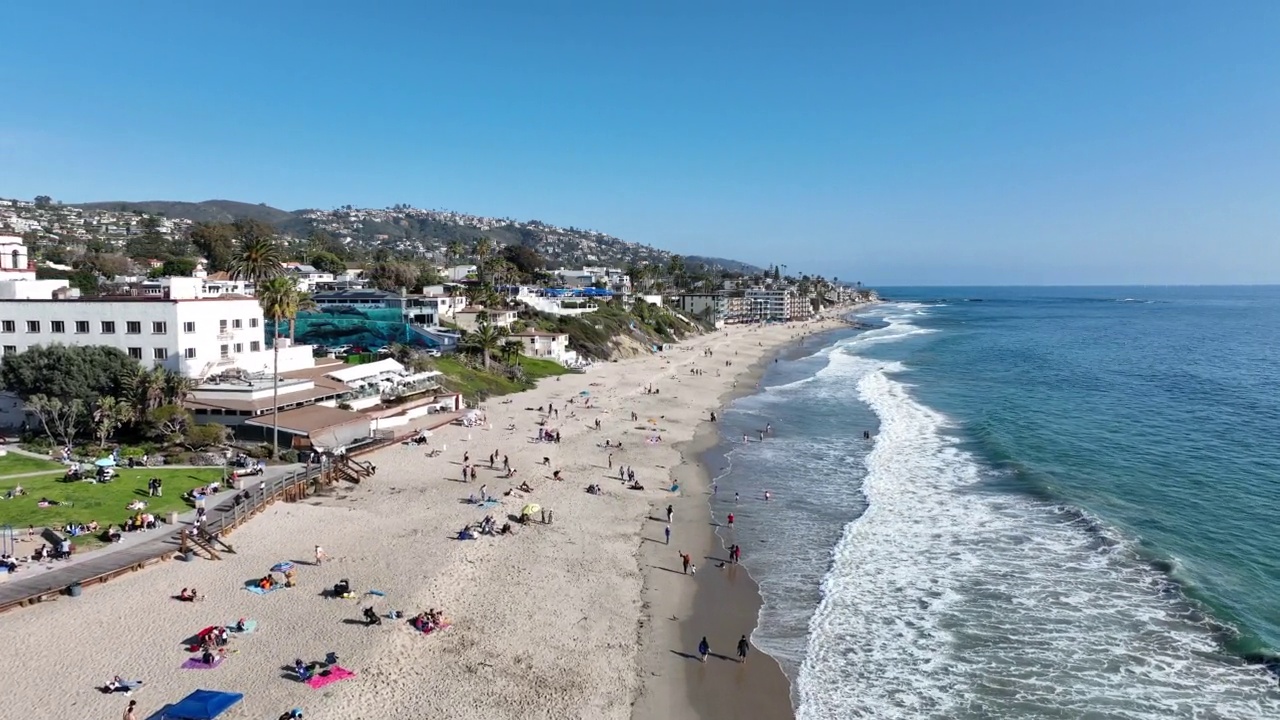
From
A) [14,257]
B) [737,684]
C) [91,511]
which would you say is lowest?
[737,684]

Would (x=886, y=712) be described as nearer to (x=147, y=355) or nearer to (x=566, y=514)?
(x=566, y=514)

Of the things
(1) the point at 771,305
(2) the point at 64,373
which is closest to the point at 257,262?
(2) the point at 64,373

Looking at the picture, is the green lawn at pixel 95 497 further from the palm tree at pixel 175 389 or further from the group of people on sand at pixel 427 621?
the group of people on sand at pixel 427 621

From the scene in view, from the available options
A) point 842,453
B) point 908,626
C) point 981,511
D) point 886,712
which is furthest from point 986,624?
point 842,453

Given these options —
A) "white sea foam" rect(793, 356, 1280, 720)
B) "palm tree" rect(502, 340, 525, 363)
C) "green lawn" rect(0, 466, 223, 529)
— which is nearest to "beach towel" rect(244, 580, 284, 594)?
"green lawn" rect(0, 466, 223, 529)

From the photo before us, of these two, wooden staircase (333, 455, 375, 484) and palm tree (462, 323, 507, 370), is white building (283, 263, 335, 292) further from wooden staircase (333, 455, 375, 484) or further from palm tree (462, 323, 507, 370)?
wooden staircase (333, 455, 375, 484)

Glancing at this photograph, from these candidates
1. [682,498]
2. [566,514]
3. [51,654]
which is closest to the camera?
[51,654]
